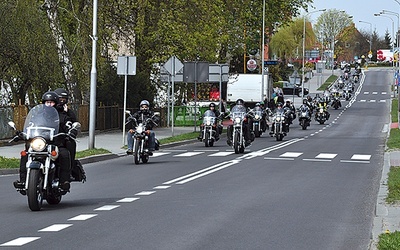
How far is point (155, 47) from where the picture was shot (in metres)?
48.9

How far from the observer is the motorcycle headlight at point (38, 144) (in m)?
13.7

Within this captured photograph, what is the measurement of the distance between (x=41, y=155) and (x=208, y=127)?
2227cm

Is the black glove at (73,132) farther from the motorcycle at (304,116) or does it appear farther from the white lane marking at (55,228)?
the motorcycle at (304,116)

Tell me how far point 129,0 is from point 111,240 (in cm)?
3535

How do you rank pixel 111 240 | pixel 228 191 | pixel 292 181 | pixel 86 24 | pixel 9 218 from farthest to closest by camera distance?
pixel 86 24 < pixel 292 181 < pixel 228 191 < pixel 9 218 < pixel 111 240

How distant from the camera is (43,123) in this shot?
14156mm

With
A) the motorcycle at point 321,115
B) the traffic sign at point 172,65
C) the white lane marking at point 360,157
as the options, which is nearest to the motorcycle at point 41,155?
the white lane marking at point 360,157

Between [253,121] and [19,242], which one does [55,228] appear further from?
[253,121]

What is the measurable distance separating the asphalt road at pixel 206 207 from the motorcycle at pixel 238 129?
116 inches

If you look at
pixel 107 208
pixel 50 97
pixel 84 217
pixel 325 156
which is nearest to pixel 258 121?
pixel 325 156

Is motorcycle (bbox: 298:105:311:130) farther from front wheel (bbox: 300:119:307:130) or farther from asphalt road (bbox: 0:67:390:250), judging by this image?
asphalt road (bbox: 0:67:390:250)

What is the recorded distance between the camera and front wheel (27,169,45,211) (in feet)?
44.3

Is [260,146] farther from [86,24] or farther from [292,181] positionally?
[292,181]

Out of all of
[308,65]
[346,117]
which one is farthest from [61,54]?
[308,65]
